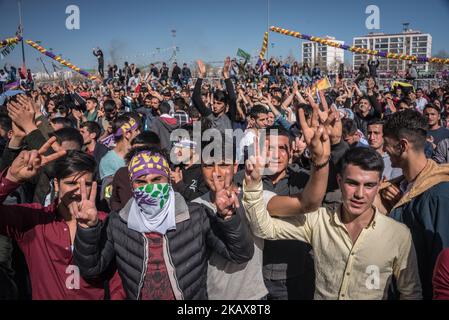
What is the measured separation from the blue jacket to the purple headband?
5.63ft

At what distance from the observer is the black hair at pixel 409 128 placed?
109 inches

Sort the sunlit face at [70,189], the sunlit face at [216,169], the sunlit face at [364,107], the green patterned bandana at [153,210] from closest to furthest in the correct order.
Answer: the green patterned bandana at [153,210]
the sunlit face at [70,189]
the sunlit face at [216,169]
the sunlit face at [364,107]

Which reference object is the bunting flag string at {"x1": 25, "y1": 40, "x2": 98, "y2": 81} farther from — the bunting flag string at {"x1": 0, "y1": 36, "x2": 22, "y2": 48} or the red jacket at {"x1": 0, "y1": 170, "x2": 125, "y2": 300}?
the red jacket at {"x1": 0, "y1": 170, "x2": 125, "y2": 300}

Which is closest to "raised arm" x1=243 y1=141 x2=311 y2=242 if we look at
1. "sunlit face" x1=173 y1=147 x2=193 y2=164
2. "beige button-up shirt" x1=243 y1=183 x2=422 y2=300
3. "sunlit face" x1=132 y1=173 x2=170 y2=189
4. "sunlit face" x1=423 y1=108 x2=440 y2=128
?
"beige button-up shirt" x1=243 y1=183 x2=422 y2=300

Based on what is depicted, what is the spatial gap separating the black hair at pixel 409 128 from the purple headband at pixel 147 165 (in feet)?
6.12

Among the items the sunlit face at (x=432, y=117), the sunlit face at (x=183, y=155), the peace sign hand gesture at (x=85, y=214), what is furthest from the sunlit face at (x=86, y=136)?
the sunlit face at (x=432, y=117)

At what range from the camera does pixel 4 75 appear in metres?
16.0

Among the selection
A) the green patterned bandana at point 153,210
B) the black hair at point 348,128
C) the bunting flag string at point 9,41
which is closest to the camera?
the green patterned bandana at point 153,210

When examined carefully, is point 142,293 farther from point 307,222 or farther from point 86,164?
point 307,222

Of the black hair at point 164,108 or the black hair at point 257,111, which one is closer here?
the black hair at point 257,111

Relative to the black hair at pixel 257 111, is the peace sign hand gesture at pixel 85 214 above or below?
below

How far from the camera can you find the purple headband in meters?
2.38

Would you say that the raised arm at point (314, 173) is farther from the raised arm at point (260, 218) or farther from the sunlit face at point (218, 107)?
Answer: the sunlit face at point (218, 107)
